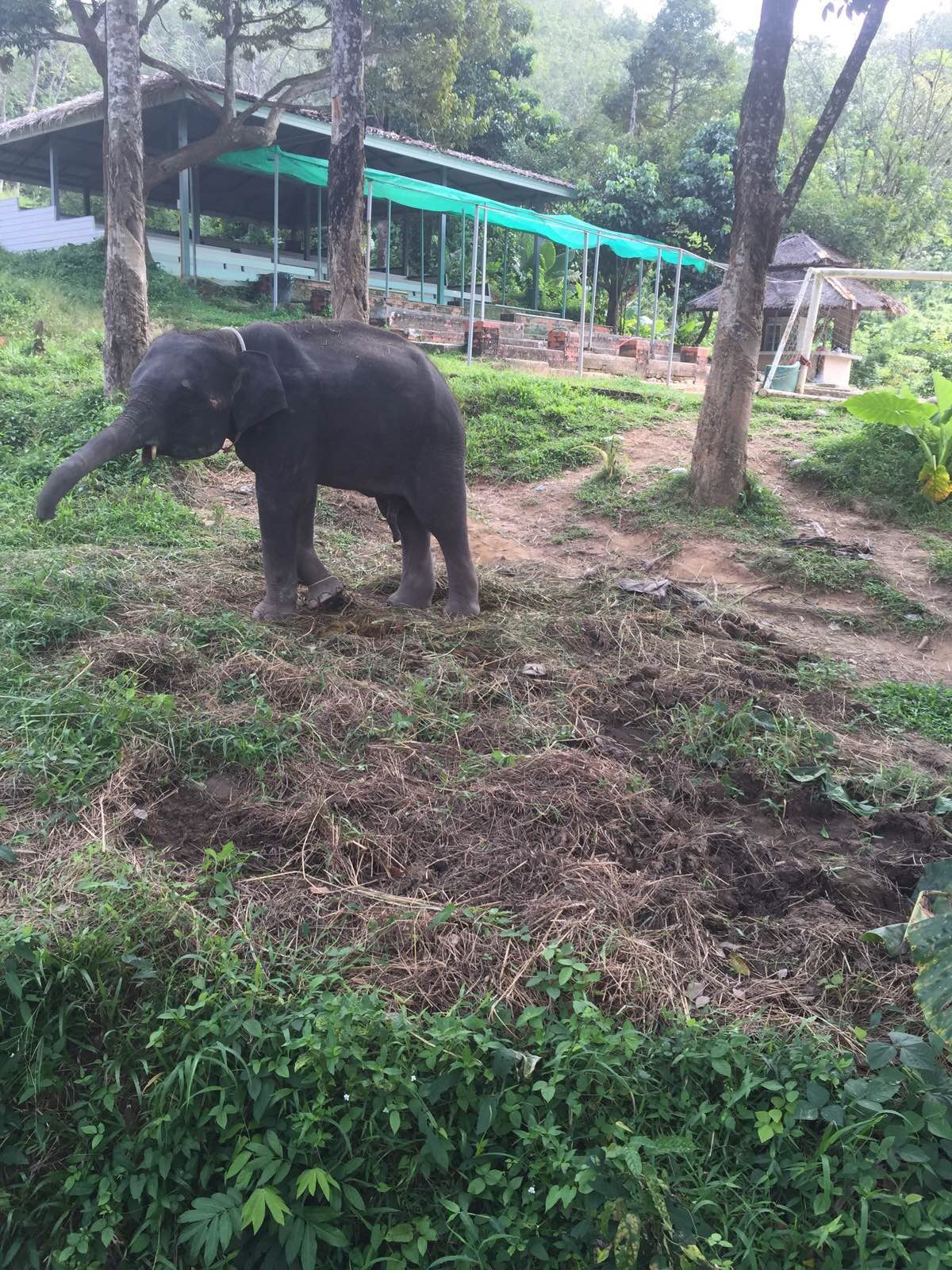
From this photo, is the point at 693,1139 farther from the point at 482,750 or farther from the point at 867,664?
the point at 867,664

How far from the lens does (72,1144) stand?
8.00 ft

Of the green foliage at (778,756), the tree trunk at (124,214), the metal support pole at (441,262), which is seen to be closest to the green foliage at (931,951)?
the green foliage at (778,756)

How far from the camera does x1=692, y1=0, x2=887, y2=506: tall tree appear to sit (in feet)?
24.6

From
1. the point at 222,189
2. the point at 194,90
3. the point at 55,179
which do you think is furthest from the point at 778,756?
the point at 222,189

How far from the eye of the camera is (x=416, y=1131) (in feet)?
7.93

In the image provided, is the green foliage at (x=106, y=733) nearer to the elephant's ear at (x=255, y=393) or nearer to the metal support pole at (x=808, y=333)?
the elephant's ear at (x=255, y=393)

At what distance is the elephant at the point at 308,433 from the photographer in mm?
4418

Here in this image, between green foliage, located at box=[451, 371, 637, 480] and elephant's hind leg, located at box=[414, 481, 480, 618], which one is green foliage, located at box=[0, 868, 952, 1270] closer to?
elephant's hind leg, located at box=[414, 481, 480, 618]

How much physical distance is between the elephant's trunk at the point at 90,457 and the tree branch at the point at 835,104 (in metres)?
5.72

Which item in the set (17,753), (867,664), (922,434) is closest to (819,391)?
(922,434)

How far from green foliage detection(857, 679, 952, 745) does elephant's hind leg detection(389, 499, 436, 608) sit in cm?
247

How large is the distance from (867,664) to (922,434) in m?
3.93

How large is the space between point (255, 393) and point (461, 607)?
1.66 m

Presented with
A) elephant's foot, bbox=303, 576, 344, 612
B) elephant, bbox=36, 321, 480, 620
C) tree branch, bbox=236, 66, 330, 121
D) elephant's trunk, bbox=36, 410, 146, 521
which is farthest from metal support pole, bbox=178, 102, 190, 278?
elephant's trunk, bbox=36, 410, 146, 521
